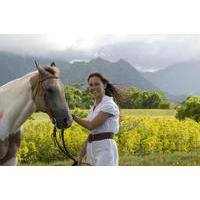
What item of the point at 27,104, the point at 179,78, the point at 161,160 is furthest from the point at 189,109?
the point at 27,104

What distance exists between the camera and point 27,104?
312 centimetres

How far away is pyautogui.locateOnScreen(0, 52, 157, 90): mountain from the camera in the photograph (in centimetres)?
530

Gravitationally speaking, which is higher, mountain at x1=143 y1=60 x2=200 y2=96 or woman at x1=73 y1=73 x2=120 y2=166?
mountain at x1=143 y1=60 x2=200 y2=96

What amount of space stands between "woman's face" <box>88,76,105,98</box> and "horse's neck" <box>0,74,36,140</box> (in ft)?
1.65

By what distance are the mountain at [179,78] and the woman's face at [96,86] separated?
4.11m

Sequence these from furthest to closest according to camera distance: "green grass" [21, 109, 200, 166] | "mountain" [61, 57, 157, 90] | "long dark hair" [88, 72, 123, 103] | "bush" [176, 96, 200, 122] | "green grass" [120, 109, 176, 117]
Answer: "bush" [176, 96, 200, 122]
"green grass" [120, 109, 176, 117]
"green grass" [21, 109, 200, 166]
"mountain" [61, 57, 157, 90]
"long dark hair" [88, 72, 123, 103]

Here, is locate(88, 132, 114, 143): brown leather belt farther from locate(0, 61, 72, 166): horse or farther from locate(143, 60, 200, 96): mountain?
locate(143, 60, 200, 96): mountain

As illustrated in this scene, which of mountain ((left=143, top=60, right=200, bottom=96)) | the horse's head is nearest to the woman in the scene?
the horse's head

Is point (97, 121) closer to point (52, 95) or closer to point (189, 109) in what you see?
point (52, 95)

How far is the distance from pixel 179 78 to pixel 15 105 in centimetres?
576

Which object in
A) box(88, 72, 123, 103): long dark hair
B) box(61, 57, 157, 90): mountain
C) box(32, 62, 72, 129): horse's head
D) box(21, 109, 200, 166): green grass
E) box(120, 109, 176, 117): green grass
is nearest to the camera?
box(32, 62, 72, 129): horse's head

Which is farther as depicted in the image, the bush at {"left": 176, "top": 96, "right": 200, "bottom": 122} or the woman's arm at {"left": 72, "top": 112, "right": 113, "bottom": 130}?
the bush at {"left": 176, "top": 96, "right": 200, "bottom": 122}

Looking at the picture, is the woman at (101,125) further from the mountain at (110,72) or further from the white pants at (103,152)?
the mountain at (110,72)
